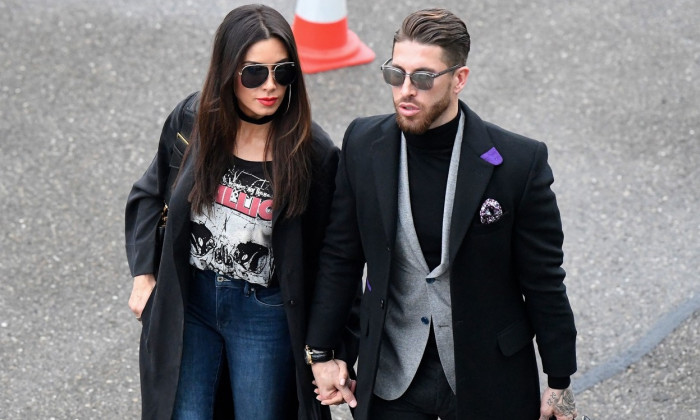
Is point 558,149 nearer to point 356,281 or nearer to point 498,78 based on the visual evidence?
point 498,78

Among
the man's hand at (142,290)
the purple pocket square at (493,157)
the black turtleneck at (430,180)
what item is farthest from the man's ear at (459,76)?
the man's hand at (142,290)

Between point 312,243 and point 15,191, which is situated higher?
point 312,243

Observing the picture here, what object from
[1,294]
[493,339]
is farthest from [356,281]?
[1,294]

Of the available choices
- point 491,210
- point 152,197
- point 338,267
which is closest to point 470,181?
point 491,210

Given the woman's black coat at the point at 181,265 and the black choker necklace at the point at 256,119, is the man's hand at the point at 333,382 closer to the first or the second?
the woman's black coat at the point at 181,265

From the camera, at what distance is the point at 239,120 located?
12.8 feet

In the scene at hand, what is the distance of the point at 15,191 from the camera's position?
653 centimetres

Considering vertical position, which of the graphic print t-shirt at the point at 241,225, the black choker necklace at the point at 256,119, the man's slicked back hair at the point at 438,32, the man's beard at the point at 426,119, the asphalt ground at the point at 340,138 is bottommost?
the asphalt ground at the point at 340,138

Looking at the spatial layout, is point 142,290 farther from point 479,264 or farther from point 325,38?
point 325,38

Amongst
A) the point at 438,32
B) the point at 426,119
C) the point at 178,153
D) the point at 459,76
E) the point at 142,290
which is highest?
the point at 438,32

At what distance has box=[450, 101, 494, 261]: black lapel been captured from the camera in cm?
345

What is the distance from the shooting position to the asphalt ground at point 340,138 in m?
5.38

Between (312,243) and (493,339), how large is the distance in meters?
0.76

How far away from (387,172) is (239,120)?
2.13 feet
